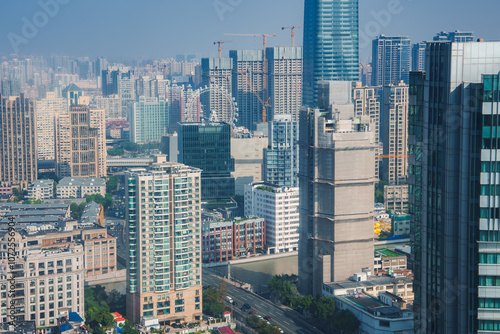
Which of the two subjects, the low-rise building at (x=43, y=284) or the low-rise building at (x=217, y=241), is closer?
the low-rise building at (x=43, y=284)

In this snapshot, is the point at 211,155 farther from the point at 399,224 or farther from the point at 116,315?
the point at 116,315

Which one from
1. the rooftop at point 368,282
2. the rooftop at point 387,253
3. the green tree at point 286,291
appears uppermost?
the rooftop at point 387,253

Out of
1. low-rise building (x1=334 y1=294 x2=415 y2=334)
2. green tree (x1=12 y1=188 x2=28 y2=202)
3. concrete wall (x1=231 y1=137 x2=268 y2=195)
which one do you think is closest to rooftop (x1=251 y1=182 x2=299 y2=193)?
concrete wall (x1=231 y1=137 x2=268 y2=195)

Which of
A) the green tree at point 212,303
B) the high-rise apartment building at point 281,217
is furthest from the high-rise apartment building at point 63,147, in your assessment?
the green tree at point 212,303

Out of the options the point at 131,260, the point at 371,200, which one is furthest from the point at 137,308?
the point at 371,200

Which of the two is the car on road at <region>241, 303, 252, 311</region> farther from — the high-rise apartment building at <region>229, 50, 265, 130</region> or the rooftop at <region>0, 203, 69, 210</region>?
the high-rise apartment building at <region>229, 50, 265, 130</region>

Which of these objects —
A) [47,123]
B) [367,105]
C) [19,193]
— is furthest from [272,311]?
[47,123]

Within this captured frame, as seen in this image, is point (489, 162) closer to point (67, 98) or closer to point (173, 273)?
point (173, 273)

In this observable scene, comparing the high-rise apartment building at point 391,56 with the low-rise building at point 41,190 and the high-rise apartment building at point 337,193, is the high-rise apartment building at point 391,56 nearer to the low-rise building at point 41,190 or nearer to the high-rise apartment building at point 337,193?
the low-rise building at point 41,190

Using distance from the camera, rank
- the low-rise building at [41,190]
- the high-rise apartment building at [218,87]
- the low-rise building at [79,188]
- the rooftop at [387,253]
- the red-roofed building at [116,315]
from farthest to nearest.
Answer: the high-rise apartment building at [218,87], the low-rise building at [79,188], the low-rise building at [41,190], the rooftop at [387,253], the red-roofed building at [116,315]
